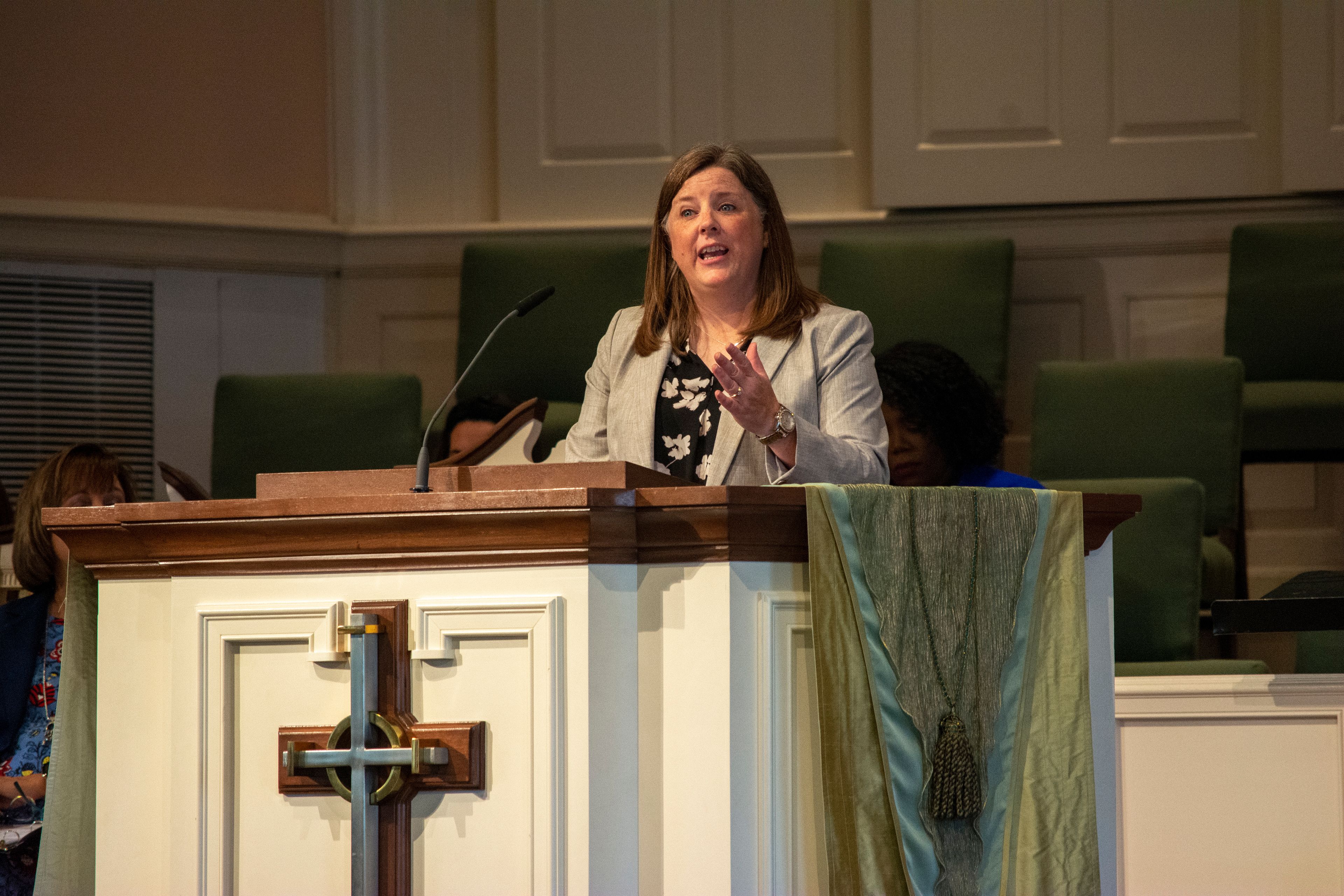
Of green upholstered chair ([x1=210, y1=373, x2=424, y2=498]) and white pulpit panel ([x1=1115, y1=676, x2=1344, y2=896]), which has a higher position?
green upholstered chair ([x1=210, y1=373, x2=424, y2=498])

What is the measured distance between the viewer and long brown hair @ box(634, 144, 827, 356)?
193cm

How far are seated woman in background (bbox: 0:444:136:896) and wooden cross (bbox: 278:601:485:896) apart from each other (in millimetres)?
854

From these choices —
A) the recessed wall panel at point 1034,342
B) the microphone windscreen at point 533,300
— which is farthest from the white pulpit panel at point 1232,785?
the recessed wall panel at point 1034,342

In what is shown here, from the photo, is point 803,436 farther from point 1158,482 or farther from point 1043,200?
point 1043,200

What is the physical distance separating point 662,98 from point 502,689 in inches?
125

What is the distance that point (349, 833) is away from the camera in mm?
1498

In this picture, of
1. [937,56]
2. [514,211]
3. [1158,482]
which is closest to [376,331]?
[514,211]

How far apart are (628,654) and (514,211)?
124 inches

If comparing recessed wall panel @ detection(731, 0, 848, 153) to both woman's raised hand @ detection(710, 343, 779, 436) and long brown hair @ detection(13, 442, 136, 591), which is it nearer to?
long brown hair @ detection(13, 442, 136, 591)

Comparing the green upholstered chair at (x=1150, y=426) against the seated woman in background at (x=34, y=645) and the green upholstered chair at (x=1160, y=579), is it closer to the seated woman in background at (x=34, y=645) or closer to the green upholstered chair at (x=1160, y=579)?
the green upholstered chair at (x=1160, y=579)

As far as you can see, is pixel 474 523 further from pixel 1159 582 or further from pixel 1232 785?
pixel 1159 582

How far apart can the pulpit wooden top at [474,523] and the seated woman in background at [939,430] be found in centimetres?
124

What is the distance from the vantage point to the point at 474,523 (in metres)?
1.46

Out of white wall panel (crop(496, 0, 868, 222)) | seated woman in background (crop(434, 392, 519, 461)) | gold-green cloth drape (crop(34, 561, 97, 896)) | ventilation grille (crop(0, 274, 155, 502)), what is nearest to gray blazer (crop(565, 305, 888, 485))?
gold-green cloth drape (crop(34, 561, 97, 896))
